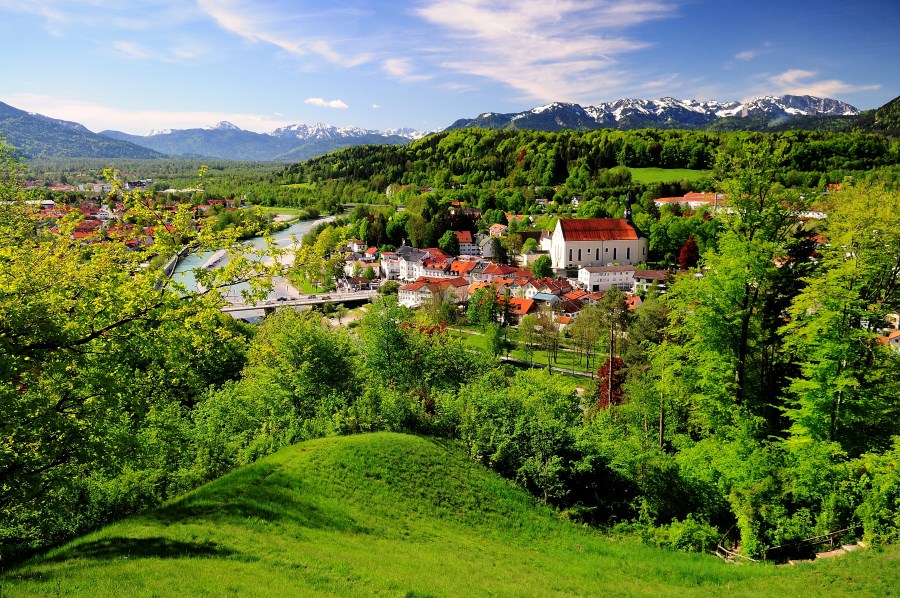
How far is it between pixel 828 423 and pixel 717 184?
248 inches

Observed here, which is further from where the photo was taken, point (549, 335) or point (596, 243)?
point (596, 243)

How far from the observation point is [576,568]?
10539mm

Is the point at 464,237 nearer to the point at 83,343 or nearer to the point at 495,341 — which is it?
the point at 495,341

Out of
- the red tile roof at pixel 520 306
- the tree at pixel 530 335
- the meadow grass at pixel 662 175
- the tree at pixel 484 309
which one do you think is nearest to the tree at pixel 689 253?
the red tile roof at pixel 520 306

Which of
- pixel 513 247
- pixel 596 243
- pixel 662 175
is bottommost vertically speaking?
pixel 513 247

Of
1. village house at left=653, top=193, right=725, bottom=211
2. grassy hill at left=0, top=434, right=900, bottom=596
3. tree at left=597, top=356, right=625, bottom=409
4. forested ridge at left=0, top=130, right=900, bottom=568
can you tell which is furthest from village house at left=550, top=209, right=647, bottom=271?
grassy hill at left=0, top=434, right=900, bottom=596

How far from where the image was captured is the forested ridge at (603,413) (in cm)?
729

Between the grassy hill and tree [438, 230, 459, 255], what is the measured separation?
75.0 meters

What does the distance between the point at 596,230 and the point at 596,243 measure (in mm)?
1932

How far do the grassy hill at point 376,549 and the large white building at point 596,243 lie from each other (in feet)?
214

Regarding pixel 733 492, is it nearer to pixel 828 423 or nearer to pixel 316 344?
pixel 828 423

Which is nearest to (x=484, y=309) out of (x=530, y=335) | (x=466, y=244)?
(x=530, y=335)

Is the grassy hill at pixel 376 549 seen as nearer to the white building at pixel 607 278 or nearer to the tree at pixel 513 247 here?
the white building at pixel 607 278

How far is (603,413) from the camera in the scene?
19.4 m
